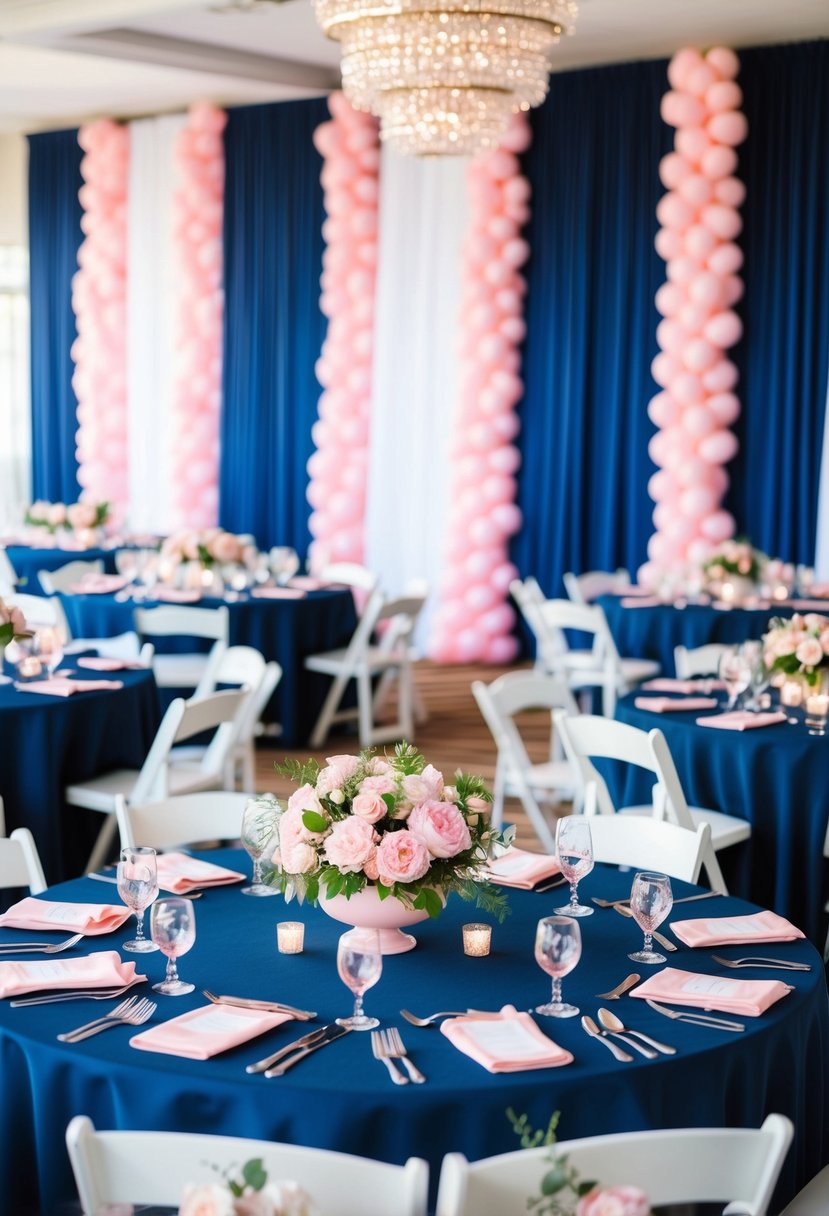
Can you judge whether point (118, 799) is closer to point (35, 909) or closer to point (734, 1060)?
point (35, 909)

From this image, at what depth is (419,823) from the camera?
279cm

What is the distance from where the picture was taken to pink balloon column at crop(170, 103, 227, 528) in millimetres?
12094

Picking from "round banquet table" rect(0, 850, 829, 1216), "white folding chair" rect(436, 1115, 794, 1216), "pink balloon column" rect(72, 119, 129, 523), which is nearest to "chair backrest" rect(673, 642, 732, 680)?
"round banquet table" rect(0, 850, 829, 1216)

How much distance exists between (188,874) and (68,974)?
0.64 m

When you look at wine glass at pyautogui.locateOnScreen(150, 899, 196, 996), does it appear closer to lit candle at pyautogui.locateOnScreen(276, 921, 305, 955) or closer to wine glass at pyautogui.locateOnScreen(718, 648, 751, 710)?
lit candle at pyautogui.locateOnScreen(276, 921, 305, 955)

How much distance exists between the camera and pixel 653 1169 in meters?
2.00

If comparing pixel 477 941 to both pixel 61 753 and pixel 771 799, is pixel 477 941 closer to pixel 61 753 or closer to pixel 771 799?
pixel 771 799

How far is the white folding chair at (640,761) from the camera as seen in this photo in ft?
14.5

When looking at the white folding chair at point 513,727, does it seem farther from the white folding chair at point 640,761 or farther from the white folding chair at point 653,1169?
the white folding chair at point 653,1169

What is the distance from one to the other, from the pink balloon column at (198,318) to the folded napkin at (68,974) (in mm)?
9770

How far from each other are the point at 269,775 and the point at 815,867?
3541 mm

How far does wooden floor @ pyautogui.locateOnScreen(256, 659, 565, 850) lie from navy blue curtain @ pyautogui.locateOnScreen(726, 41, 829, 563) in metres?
2.16

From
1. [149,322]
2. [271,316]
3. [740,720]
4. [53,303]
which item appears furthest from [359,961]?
[53,303]

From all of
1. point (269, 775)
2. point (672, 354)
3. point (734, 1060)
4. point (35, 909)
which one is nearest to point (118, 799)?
point (35, 909)
